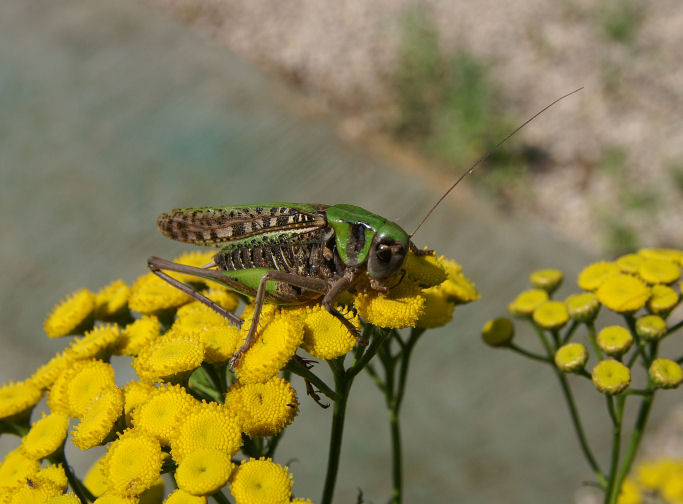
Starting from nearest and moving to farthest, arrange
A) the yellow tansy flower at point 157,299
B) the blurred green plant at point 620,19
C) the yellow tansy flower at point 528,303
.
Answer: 1. the yellow tansy flower at point 157,299
2. the yellow tansy flower at point 528,303
3. the blurred green plant at point 620,19

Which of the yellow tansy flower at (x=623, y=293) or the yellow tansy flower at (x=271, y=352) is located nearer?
the yellow tansy flower at (x=271, y=352)

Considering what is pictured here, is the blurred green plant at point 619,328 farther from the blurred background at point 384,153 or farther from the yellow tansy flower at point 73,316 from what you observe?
the blurred background at point 384,153

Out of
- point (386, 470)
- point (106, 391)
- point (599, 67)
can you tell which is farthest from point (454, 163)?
point (106, 391)

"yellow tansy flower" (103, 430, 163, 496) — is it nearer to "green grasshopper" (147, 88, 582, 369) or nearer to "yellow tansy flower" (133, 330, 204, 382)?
"yellow tansy flower" (133, 330, 204, 382)

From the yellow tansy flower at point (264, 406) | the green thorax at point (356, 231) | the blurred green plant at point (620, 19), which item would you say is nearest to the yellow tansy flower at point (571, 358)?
the green thorax at point (356, 231)

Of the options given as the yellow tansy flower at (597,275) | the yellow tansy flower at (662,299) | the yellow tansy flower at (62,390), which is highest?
the yellow tansy flower at (597,275)
